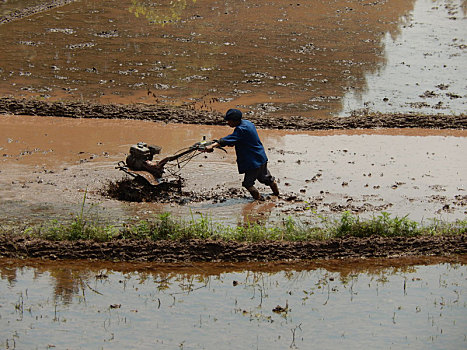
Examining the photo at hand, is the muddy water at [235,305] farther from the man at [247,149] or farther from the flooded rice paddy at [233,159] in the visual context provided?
the man at [247,149]

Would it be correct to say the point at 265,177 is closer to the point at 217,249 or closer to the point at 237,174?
the point at 237,174

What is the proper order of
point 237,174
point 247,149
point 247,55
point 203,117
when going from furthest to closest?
point 247,55, point 203,117, point 237,174, point 247,149

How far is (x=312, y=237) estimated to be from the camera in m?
7.03

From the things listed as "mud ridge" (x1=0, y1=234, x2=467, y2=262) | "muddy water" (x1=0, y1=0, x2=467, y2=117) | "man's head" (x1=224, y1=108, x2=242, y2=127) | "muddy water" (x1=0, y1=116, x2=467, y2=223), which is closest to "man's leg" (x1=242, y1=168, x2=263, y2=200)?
"muddy water" (x1=0, y1=116, x2=467, y2=223)

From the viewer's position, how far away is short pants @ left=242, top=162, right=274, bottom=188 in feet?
26.9

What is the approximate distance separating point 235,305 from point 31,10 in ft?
57.1

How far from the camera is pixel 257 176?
325 inches

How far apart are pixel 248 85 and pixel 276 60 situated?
2171 mm

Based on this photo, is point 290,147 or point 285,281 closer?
point 285,281

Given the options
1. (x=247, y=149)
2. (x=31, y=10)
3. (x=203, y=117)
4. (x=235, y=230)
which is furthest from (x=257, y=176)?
(x=31, y=10)

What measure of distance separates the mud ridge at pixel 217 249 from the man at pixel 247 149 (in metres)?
1.50

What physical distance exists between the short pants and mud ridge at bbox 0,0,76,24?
13.7 meters

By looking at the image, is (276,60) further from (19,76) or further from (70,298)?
(70,298)

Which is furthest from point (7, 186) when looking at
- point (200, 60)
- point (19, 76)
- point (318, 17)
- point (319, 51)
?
point (318, 17)
